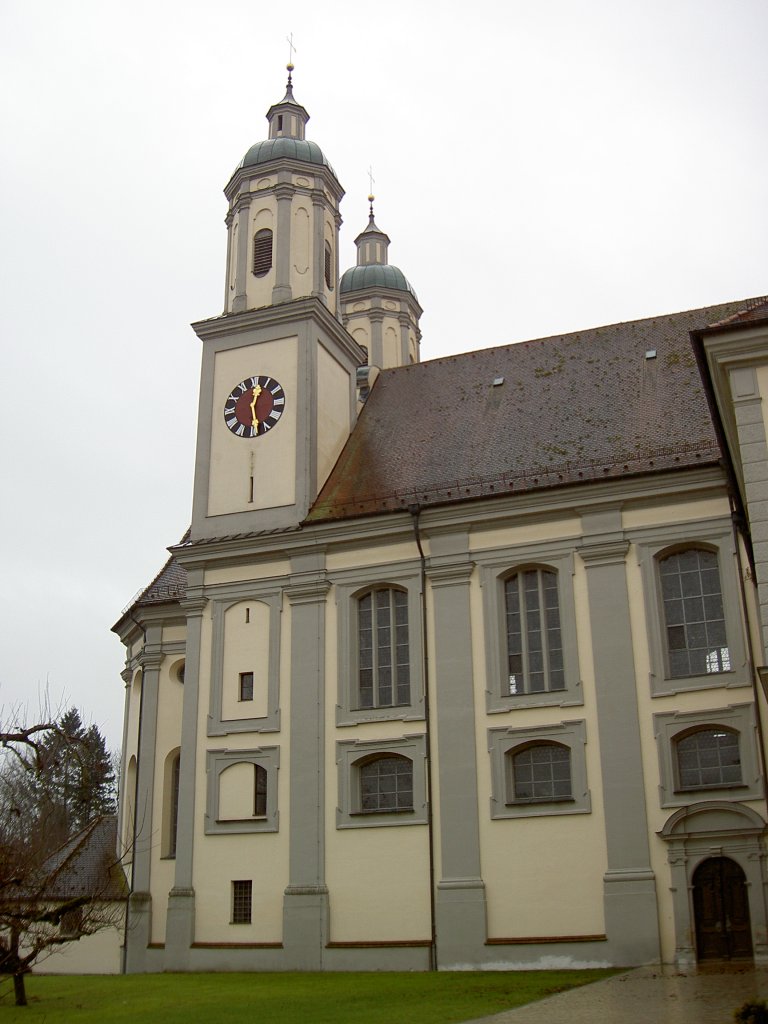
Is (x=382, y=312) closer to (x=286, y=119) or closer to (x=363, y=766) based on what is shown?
(x=286, y=119)

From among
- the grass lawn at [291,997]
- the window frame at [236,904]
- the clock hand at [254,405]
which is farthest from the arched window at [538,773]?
the clock hand at [254,405]

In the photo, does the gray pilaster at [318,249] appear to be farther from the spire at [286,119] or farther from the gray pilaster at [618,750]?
the gray pilaster at [618,750]

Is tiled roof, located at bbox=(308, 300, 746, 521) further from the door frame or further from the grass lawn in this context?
the grass lawn

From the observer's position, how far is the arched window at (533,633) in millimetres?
24922

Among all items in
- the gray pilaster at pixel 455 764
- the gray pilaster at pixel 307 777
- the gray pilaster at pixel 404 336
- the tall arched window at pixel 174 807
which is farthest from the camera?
the gray pilaster at pixel 404 336

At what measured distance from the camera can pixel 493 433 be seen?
2888 cm

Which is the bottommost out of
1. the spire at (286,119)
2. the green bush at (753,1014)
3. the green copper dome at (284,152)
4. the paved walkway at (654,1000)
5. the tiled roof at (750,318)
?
the paved walkway at (654,1000)

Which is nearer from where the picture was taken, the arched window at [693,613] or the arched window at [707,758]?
the arched window at [707,758]

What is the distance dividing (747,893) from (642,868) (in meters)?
2.00

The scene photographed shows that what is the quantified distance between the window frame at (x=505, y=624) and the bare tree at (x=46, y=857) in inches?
343

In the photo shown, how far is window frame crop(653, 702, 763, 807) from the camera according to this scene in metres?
22.3

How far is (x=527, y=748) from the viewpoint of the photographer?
24609mm

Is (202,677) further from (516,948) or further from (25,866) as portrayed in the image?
(25,866)

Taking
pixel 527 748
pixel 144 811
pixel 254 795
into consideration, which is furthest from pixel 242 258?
pixel 527 748
